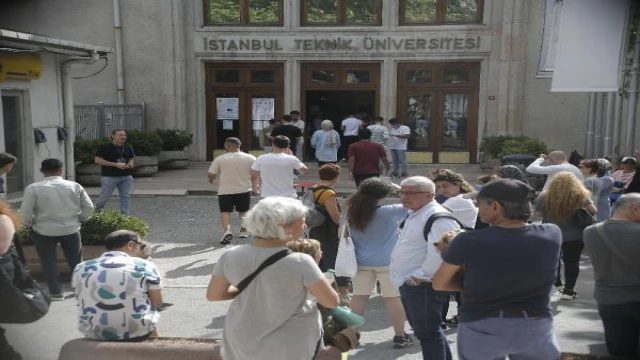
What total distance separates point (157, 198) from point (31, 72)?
366 cm

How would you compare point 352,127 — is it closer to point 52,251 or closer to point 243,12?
point 243,12

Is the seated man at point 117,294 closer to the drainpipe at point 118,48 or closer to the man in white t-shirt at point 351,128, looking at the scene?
the man in white t-shirt at point 351,128

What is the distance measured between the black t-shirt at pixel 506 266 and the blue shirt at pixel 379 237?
2.04 metres

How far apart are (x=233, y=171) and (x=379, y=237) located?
15.3ft

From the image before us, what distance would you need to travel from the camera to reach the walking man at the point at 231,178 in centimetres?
1002

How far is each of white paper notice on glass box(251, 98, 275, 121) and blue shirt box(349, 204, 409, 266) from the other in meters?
14.7

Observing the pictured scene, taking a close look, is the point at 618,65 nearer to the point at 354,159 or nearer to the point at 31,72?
the point at 354,159

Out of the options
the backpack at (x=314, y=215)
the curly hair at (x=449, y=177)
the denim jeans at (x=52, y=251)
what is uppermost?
the curly hair at (x=449, y=177)

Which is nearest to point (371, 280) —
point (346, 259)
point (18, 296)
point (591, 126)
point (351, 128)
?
point (346, 259)

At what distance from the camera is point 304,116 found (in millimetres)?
20141

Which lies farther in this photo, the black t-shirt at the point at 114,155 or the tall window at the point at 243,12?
the tall window at the point at 243,12

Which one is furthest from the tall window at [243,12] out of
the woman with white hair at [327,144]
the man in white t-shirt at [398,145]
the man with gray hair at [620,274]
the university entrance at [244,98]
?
the man with gray hair at [620,274]

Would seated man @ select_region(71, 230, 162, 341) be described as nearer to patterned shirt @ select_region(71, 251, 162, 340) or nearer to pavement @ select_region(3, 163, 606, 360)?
patterned shirt @ select_region(71, 251, 162, 340)

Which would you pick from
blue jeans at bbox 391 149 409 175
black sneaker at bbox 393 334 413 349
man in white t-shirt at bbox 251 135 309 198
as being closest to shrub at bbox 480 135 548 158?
blue jeans at bbox 391 149 409 175
